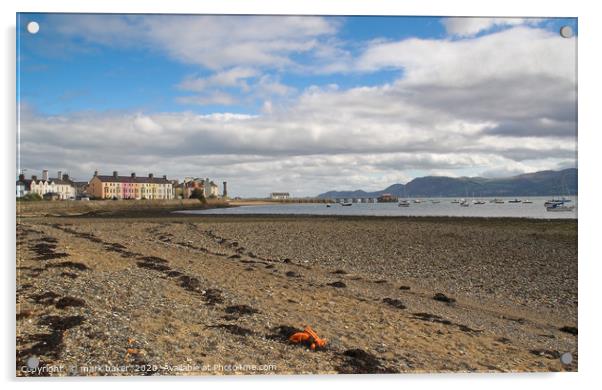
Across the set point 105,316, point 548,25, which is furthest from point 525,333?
point 105,316

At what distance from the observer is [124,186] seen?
6832 millimetres

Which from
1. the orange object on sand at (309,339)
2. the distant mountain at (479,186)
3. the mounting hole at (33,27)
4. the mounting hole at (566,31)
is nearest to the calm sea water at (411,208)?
the distant mountain at (479,186)

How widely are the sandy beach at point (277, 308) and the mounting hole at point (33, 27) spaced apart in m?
2.74

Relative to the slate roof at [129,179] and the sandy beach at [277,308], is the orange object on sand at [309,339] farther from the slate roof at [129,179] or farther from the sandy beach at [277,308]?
the slate roof at [129,179]

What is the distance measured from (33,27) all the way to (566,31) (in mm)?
6178

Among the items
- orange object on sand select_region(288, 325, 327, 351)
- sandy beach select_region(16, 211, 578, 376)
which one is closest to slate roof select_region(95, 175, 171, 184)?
sandy beach select_region(16, 211, 578, 376)

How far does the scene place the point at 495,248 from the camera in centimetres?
1188

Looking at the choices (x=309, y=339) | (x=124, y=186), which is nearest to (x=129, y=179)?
(x=124, y=186)

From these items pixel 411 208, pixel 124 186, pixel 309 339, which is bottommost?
pixel 309 339

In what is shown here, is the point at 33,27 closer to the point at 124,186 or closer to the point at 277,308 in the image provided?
the point at 124,186

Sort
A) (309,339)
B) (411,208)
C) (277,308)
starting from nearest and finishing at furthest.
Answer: (309,339)
(277,308)
(411,208)

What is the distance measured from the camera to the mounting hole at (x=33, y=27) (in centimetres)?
504

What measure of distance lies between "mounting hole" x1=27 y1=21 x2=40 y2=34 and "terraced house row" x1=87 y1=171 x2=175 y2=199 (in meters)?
1.94
